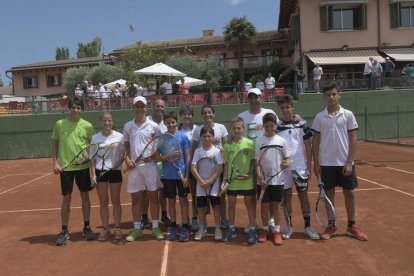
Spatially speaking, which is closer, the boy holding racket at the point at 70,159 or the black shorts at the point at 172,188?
the black shorts at the point at 172,188

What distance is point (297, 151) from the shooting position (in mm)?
5902

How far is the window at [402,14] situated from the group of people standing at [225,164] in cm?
2240

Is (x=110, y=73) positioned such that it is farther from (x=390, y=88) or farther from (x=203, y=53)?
(x=390, y=88)

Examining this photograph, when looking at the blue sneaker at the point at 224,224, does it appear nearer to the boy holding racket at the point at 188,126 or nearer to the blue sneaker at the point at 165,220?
the boy holding racket at the point at 188,126

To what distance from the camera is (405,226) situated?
6250 millimetres

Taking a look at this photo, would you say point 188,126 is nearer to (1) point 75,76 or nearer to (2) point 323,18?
(2) point 323,18

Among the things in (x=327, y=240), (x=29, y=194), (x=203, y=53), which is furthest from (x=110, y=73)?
(x=327, y=240)

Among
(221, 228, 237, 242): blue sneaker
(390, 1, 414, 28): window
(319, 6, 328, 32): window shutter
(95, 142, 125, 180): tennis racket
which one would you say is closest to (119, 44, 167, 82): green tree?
(319, 6, 328, 32): window shutter

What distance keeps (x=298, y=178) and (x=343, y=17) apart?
22.0 meters

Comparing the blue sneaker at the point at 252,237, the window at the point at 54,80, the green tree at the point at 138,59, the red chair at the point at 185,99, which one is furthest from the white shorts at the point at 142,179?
the window at the point at 54,80

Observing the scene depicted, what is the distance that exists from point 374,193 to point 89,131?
5.81m

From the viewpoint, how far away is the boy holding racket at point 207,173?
232 inches

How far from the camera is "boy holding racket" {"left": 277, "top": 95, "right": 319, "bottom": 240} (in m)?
5.87

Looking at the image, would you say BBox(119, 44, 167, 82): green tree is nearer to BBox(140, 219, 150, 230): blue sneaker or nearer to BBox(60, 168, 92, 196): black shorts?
BBox(140, 219, 150, 230): blue sneaker
